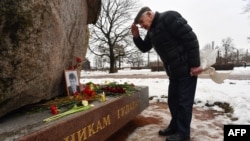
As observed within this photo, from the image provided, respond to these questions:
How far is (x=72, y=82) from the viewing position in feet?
11.3

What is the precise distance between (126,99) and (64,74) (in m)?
0.94

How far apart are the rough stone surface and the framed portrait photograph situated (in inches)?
6.4

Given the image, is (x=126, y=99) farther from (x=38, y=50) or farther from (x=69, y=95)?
(x=38, y=50)

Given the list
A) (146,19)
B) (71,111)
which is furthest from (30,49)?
(146,19)

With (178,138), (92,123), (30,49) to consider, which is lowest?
(178,138)

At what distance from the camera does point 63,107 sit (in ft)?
8.75

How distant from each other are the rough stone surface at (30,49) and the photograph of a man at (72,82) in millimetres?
186

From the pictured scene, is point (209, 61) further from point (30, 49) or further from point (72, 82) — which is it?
point (30, 49)

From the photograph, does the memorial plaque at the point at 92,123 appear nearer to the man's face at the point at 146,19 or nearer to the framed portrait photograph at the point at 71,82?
the framed portrait photograph at the point at 71,82

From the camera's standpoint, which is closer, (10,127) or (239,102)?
(10,127)

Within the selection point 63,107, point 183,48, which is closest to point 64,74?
point 63,107

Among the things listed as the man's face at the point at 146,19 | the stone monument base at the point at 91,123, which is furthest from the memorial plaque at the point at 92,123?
the man's face at the point at 146,19

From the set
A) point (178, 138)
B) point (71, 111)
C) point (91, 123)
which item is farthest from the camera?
point (178, 138)

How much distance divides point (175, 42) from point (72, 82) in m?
1.50
